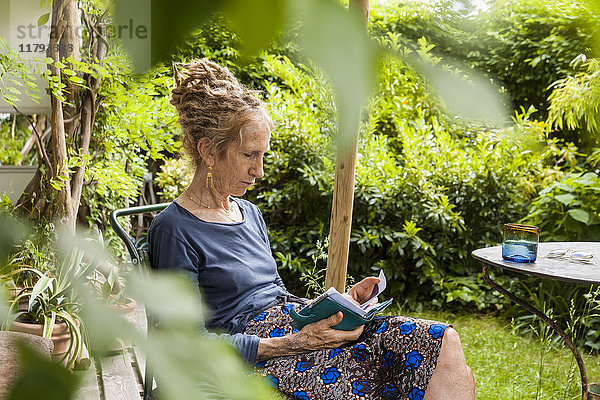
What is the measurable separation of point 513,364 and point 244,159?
234cm

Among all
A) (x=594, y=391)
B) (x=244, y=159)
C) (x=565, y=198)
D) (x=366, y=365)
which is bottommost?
(x=594, y=391)

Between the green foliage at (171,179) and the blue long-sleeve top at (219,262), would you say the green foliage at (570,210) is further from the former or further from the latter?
the blue long-sleeve top at (219,262)

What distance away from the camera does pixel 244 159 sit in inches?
73.4

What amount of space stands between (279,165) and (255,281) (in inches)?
101

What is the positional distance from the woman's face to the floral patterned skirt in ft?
1.42

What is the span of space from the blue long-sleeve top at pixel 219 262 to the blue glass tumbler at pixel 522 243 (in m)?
0.88

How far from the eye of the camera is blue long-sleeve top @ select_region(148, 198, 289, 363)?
1711mm

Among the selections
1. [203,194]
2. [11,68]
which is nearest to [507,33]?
[11,68]

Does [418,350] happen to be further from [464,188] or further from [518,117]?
[464,188]

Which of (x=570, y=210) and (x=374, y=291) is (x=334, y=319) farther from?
(x=570, y=210)

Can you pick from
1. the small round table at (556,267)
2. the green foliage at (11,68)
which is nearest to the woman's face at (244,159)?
the green foliage at (11,68)

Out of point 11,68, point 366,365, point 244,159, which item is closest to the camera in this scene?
point 11,68

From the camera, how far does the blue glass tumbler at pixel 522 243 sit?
86.8 inches

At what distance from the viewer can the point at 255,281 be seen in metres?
1.88
